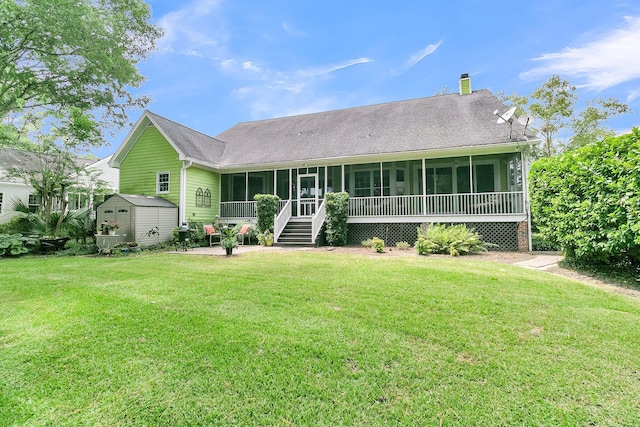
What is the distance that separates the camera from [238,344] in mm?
2895

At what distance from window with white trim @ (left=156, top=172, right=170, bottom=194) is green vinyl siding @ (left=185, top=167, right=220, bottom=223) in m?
1.19

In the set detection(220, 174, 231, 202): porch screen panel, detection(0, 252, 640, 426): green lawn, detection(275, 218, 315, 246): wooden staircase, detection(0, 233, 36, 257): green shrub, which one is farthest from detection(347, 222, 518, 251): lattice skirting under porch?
detection(0, 233, 36, 257): green shrub

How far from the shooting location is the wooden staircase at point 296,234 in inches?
469

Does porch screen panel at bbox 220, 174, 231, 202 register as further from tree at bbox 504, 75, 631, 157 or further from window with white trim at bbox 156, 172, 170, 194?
tree at bbox 504, 75, 631, 157

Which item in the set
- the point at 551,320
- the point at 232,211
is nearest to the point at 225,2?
the point at 232,211

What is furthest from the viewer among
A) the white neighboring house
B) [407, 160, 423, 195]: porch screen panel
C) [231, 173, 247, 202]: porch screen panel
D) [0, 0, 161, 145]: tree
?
the white neighboring house

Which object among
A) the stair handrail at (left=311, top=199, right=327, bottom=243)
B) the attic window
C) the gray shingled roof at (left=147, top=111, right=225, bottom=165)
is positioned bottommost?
the stair handrail at (left=311, top=199, right=327, bottom=243)

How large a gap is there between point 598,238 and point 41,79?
58.1ft

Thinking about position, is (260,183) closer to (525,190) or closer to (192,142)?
(192,142)

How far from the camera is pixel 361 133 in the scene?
1463 centimetres

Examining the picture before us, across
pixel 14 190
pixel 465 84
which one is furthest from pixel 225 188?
pixel 465 84

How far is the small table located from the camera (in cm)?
980

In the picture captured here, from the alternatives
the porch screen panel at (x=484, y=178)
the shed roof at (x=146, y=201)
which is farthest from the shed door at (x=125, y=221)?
the porch screen panel at (x=484, y=178)

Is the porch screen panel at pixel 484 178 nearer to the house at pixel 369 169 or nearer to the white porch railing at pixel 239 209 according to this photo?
the house at pixel 369 169
